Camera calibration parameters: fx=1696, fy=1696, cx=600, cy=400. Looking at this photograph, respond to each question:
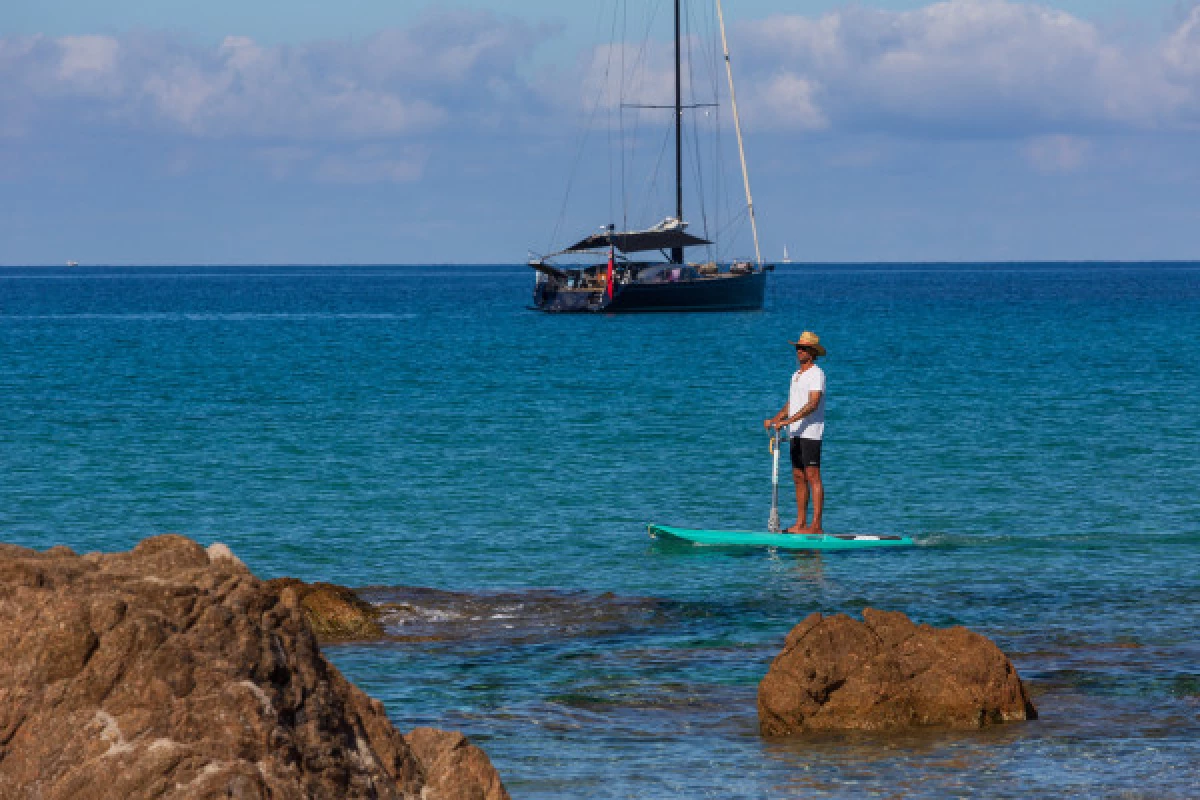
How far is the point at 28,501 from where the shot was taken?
22.7m

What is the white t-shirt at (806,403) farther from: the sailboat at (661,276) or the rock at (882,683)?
the sailboat at (661,276)

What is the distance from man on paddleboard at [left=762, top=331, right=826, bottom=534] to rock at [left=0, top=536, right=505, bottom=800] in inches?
447

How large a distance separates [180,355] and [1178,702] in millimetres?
56168

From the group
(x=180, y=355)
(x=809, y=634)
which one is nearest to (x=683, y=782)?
(x=809, y=634)

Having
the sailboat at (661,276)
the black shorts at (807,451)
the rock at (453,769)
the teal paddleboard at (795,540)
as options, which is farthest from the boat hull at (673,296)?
the rock at (453,769)

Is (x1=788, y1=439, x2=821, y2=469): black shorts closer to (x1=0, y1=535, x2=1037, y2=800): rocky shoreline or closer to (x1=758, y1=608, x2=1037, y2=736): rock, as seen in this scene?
(x1=758, y1=608, x2=1037, y2=736): rock

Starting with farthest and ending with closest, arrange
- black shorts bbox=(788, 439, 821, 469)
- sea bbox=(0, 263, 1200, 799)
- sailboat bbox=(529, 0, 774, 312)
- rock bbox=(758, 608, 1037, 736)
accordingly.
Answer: sailboat bbox=(529, 0, 774, 312)
black shorts bbox=(788, 439, 821, 469)
rock bbox=(758, 608, 1037, 736)
sea bbox=(0, 263, 1200, 799)

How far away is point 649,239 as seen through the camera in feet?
272

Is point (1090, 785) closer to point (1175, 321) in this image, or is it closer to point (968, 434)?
point (968, 434)

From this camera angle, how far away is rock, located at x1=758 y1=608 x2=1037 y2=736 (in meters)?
10.0

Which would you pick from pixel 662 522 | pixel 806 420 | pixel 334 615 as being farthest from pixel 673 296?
pixel 334 615

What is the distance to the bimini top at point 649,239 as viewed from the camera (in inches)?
3243

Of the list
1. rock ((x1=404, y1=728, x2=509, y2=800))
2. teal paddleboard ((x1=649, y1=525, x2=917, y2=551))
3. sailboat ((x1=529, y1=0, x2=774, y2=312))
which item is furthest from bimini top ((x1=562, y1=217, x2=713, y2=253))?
rock ((x1=404, y1=728, x2=509, y2=800))

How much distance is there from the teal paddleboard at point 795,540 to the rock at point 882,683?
757 cm
